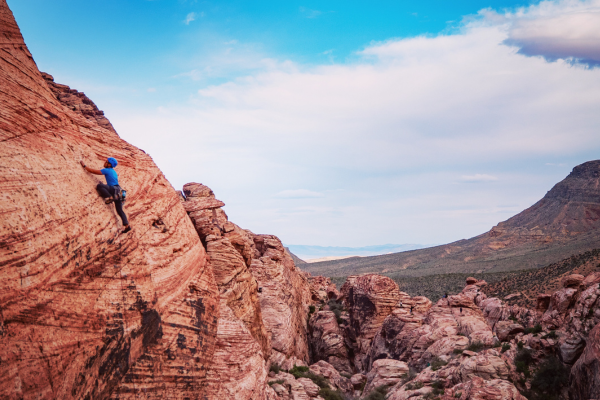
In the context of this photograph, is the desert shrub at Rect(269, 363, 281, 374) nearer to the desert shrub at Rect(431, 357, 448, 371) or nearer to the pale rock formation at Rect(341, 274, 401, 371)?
the desert shrub at Rect(431, 357, 448, 371)

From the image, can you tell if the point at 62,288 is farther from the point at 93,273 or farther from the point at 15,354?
the point at 15,354

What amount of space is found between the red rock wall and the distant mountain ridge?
99.0 m

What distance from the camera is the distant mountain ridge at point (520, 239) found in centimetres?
11319

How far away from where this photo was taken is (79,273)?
1032 cm

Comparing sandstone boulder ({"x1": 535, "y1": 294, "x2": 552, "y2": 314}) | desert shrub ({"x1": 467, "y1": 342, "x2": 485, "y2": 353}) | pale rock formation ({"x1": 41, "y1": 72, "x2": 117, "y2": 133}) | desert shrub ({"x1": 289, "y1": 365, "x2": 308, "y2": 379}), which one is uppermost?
pale rock formation ({"x1": 41, "y1": 72, "x2": 117, "y2": 133})

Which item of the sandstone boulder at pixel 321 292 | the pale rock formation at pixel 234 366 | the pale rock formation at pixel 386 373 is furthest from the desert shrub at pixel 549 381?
the sandstone boulder at pixel 321 292

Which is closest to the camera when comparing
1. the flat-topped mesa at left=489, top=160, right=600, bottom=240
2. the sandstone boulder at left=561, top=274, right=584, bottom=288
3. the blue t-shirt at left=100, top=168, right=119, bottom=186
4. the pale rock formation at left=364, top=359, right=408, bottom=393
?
the blue t-shirt at left=100, top=168, right=119, bottom=186

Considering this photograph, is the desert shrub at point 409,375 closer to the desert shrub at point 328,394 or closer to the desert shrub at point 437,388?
the desert shrub at point 437,388

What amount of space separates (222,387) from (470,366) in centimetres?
1627

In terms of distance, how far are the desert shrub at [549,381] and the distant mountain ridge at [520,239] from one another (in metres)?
79.4

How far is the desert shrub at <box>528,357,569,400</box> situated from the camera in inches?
886

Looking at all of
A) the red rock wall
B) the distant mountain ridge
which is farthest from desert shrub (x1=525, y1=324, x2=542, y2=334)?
the distant mountain ridge

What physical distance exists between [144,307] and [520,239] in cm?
15640

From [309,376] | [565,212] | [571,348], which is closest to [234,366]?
[309,376]
